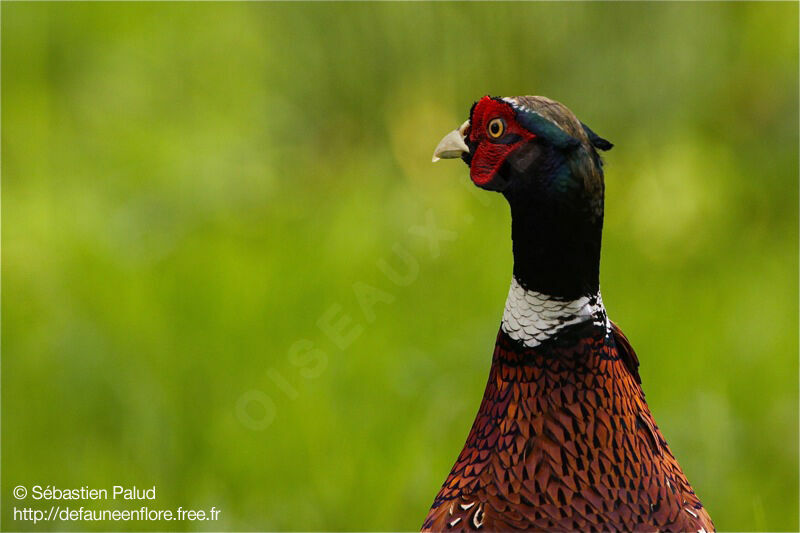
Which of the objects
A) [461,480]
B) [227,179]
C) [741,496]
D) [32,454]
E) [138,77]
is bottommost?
[741,496]

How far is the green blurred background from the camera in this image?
321 centimetres

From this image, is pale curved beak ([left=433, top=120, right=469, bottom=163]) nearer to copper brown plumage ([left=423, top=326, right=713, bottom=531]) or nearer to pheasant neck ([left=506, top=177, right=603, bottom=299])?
pheasant neck ([left=506, top=177, right=603, bottom=299])

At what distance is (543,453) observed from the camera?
1.85 m

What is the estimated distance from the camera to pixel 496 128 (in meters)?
1.82

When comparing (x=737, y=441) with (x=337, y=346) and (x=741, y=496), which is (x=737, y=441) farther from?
(x=337, y=346)

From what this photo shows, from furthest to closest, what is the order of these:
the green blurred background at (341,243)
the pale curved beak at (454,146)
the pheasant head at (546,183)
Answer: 1. the green blurred background at (341,243)
2. the pale curved beak at (454,146)
3. the pheasant head at (546,183)

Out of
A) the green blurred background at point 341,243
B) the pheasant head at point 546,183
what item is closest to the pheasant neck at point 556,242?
the pheasant head at point 546,183

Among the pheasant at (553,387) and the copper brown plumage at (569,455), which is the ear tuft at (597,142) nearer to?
the pheasant at (553,387)

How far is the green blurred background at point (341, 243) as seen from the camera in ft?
10.5

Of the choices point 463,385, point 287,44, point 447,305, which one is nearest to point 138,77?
→ point 287,44

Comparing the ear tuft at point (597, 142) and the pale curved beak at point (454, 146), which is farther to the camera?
the pale curved beak at point (454, 146)

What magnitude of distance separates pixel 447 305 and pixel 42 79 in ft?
8.40

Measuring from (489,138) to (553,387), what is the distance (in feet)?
1.40

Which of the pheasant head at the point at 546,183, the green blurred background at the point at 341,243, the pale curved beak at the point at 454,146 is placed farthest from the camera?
the green blurred background at the point at 341,243
